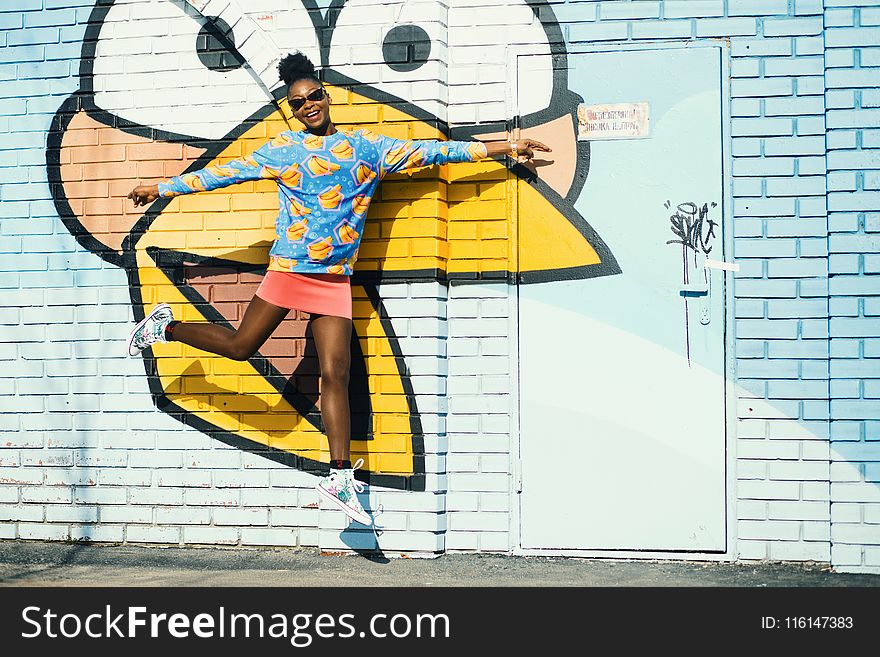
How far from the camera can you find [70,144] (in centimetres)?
690

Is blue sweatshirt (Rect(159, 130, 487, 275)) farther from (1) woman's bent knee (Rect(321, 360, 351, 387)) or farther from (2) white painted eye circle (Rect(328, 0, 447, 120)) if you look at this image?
(1) woman's bent knee (Rect(321, 360, 351, 387))

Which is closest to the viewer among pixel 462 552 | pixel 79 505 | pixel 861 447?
pixel 861 447

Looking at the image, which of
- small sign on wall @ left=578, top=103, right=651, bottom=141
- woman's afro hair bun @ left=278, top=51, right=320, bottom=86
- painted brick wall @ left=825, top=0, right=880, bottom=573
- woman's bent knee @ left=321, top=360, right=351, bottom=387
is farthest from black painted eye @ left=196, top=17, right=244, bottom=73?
painted brick wall @ left=825, top=0, right=880, bottom=573

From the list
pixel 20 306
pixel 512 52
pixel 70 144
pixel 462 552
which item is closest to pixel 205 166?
pixel 70 144

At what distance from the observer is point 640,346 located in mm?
6215

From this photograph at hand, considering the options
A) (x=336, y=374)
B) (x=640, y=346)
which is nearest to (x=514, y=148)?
(x=640, y=346)

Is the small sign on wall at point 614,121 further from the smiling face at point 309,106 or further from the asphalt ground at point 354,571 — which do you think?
the asphalt ground at point 354,571

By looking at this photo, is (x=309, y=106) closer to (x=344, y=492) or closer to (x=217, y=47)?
(x=217, y=47)

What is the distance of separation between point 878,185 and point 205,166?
3.64m

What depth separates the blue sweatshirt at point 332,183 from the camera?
6098mm

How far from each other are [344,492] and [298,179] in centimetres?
164

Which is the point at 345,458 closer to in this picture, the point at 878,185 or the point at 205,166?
the point at 205,166

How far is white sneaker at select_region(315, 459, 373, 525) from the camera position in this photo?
5.90m

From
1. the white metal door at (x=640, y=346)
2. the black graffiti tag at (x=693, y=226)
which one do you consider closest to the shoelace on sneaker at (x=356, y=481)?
the white metal door at (x=640, y=346)
